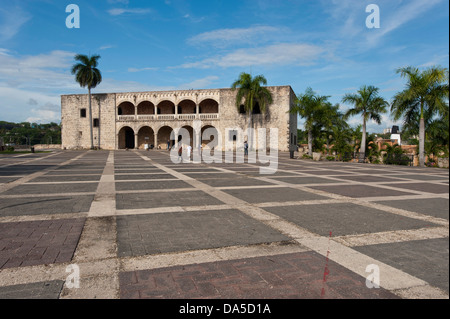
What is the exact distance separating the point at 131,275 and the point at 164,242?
103 cm

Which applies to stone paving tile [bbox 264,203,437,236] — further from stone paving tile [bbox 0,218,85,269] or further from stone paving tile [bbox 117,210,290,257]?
stone paving tile [bbox 0,218,85,269]

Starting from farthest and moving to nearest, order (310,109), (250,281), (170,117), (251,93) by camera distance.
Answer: (170,117), (251,93), (310,109), (250,281)

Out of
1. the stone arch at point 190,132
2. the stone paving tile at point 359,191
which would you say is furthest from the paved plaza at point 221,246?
the stone arch at point 190,132

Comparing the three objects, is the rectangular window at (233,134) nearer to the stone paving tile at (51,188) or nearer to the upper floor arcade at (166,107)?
the upper floor arcade at (166,107)

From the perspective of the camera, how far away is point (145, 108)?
136 feet

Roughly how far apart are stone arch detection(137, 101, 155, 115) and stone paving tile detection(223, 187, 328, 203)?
117 ft

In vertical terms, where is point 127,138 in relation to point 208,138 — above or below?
above

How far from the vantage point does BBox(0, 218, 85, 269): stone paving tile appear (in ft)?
11.4

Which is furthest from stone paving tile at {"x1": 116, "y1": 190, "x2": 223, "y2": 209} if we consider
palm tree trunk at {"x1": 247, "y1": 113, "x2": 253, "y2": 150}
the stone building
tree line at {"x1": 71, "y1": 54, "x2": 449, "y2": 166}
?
palm tree trunk at {"x1": 247, "y1": 113, "x2": 253, "y2": 150}

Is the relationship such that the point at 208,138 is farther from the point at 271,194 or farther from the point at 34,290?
the point at 34,290

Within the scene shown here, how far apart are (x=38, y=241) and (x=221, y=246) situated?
8.65 ft

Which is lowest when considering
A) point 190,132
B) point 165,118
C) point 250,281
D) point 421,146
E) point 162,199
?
point 250,281

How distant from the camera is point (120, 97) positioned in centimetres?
3953

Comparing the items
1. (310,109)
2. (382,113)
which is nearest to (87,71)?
(310,109)
